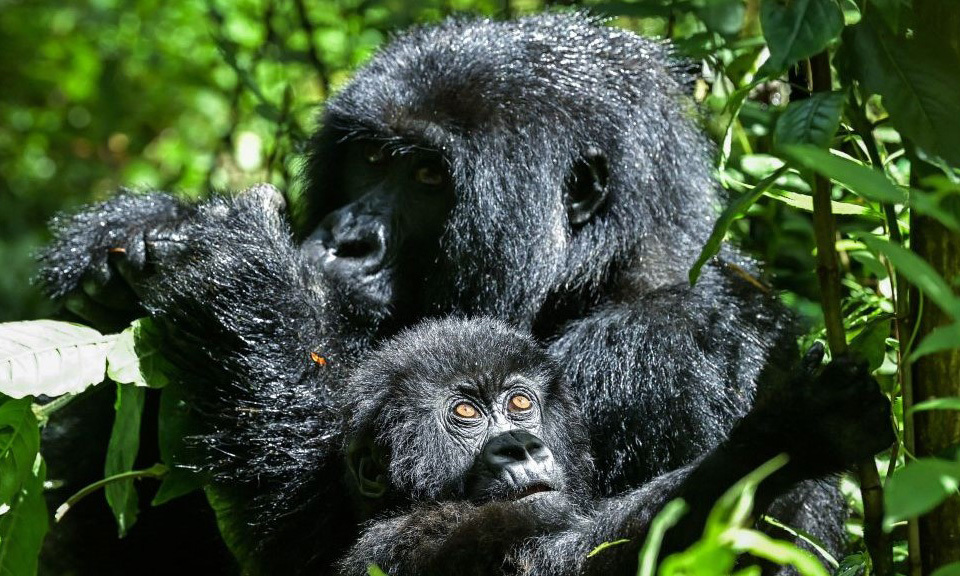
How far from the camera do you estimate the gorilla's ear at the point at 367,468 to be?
2656 millimetres

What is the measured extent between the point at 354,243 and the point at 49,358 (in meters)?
0.86

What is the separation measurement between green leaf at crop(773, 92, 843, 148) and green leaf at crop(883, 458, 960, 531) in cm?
70

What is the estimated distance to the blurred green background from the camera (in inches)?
166

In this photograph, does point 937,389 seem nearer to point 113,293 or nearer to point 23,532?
point 23,532

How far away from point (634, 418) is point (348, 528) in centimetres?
75

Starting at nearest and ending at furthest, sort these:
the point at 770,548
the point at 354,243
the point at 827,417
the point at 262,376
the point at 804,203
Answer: the point at 770,548, the point at 827,417, the point at 804,203, the point at 262,376, the point at 354,243

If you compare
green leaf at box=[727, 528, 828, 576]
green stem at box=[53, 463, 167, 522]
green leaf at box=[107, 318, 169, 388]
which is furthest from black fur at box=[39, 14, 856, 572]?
green leaf at box=[727, 528, 828, 576]

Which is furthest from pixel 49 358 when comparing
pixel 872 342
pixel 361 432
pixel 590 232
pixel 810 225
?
pixel 810 225

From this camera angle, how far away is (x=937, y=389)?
6.59 feet

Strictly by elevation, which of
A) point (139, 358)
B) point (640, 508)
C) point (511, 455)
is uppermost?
point (139, 358)

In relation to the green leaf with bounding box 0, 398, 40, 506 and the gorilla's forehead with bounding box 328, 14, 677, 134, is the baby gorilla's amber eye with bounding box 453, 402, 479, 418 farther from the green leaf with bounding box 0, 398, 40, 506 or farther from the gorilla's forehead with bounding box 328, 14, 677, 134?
the green leaf with bounding box 0, 398, 40, 506

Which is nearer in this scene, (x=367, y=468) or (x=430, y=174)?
(x=367, y=468)

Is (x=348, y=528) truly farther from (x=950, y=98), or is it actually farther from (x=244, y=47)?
(x=244, y=47)

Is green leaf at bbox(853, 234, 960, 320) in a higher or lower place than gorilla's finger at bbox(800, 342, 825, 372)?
higher
